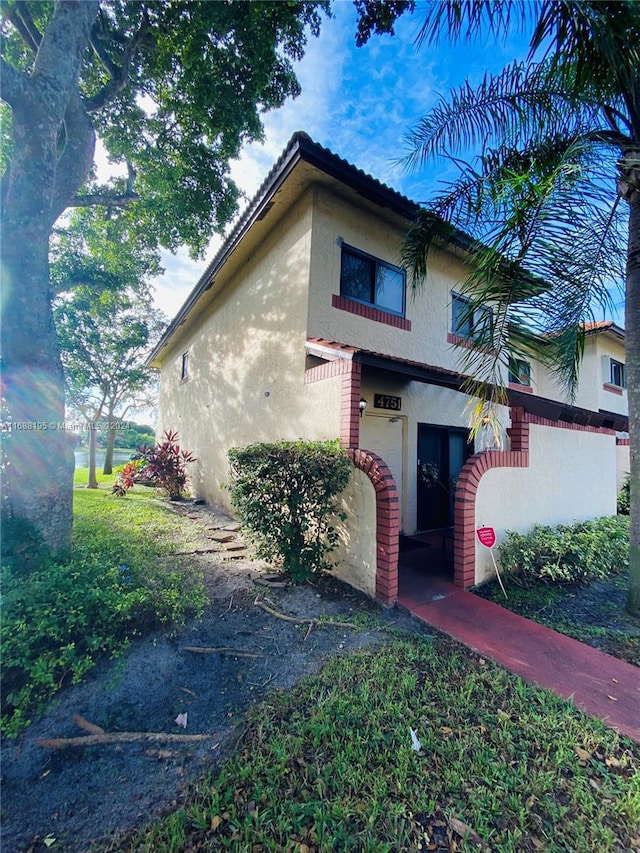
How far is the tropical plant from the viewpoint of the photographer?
12.3ft

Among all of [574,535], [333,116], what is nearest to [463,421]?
[574,535]

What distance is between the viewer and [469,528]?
5023mm

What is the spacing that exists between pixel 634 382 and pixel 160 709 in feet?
20.0

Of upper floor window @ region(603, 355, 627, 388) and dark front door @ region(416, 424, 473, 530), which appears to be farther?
upper floor window @ region(603, 355, 627, 388)

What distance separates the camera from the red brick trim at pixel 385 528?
430 centimetres

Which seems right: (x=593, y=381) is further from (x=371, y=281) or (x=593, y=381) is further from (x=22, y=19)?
(x=22, y=19)

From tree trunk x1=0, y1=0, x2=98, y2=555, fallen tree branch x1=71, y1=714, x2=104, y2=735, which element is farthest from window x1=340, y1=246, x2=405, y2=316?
fallen tree branch x1=71, y1=714, x2=104, y2=735

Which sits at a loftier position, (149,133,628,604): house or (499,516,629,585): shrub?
(149,133,628,604): house

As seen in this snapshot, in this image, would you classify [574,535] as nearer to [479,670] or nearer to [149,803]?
[479,670]

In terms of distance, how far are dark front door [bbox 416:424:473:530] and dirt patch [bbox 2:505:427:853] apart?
407 centimetres

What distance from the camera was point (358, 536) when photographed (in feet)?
15.5

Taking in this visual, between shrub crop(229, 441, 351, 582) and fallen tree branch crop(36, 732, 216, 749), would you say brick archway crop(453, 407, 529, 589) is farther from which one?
fallen tree branch crop(36, 732, 216, 749)

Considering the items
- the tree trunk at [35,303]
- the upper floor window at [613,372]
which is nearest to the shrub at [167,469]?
the tree trunk at [35,303]

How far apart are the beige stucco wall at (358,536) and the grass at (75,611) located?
6.44ft
